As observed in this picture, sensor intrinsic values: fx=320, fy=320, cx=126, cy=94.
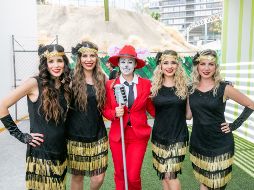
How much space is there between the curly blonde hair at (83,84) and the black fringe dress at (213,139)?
0.96 meters

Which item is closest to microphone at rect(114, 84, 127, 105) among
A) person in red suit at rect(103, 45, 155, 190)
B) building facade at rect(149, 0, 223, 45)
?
person in red suit at rect(103, 45, 155, 190)

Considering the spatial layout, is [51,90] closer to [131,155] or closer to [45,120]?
[45,120]

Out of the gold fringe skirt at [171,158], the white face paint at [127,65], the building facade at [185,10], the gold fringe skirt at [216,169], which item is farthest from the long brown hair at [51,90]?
the building facade at [185,10]

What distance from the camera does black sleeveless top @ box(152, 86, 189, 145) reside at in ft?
11.1

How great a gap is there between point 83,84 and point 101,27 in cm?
5170

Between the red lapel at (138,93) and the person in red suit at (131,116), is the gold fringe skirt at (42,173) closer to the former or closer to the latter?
the person in red suit at (131,116)

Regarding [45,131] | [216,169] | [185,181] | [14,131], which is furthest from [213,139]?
[14,131]

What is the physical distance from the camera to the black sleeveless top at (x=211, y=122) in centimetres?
321

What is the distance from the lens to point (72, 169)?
346 cm

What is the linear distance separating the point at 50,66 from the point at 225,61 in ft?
19.9

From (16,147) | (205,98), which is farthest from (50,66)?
(16,147)

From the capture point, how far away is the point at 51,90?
287 centimetres

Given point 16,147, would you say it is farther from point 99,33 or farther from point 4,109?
point 99,33

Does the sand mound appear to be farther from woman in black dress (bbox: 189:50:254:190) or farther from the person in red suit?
woman in black dress (bbox: 189:50:254:190)
